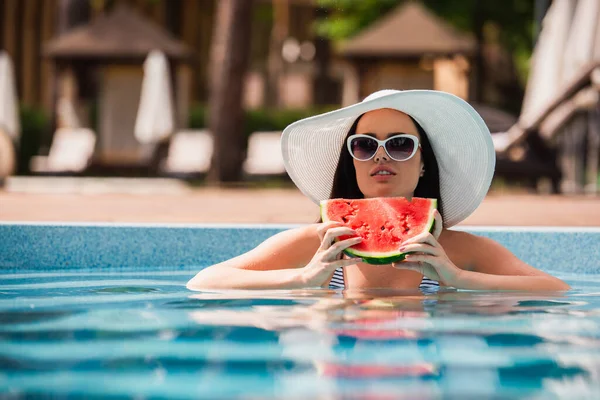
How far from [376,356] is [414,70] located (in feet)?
60.9

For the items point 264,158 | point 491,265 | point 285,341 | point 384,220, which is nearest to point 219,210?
point 491,265

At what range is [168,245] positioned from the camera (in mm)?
5926

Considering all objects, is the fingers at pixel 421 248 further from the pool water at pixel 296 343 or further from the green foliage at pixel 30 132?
the green foliage at pixel 30 132

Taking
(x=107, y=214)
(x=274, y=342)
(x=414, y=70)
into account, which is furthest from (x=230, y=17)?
(x=274, y=342)

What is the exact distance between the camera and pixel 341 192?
4301mm

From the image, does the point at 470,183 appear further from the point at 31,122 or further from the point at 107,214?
the point at 31,122

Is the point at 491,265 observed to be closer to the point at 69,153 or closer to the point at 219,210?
the point at 219,210

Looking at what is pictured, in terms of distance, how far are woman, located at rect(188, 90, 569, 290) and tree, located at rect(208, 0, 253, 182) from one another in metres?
12.4

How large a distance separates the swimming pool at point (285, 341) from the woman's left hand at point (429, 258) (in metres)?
0.15

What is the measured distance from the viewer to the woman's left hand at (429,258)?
11.5 feet

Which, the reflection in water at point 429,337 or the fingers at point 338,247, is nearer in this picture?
the reflection in water at point 429,337

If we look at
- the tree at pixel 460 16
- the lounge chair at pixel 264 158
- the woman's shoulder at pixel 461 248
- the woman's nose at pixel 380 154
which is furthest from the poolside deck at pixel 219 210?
the tree at pixel 460 16

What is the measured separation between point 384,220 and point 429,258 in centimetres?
30

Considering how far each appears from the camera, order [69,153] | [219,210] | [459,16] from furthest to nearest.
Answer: [459,16] < [69,153] < [219,210]
